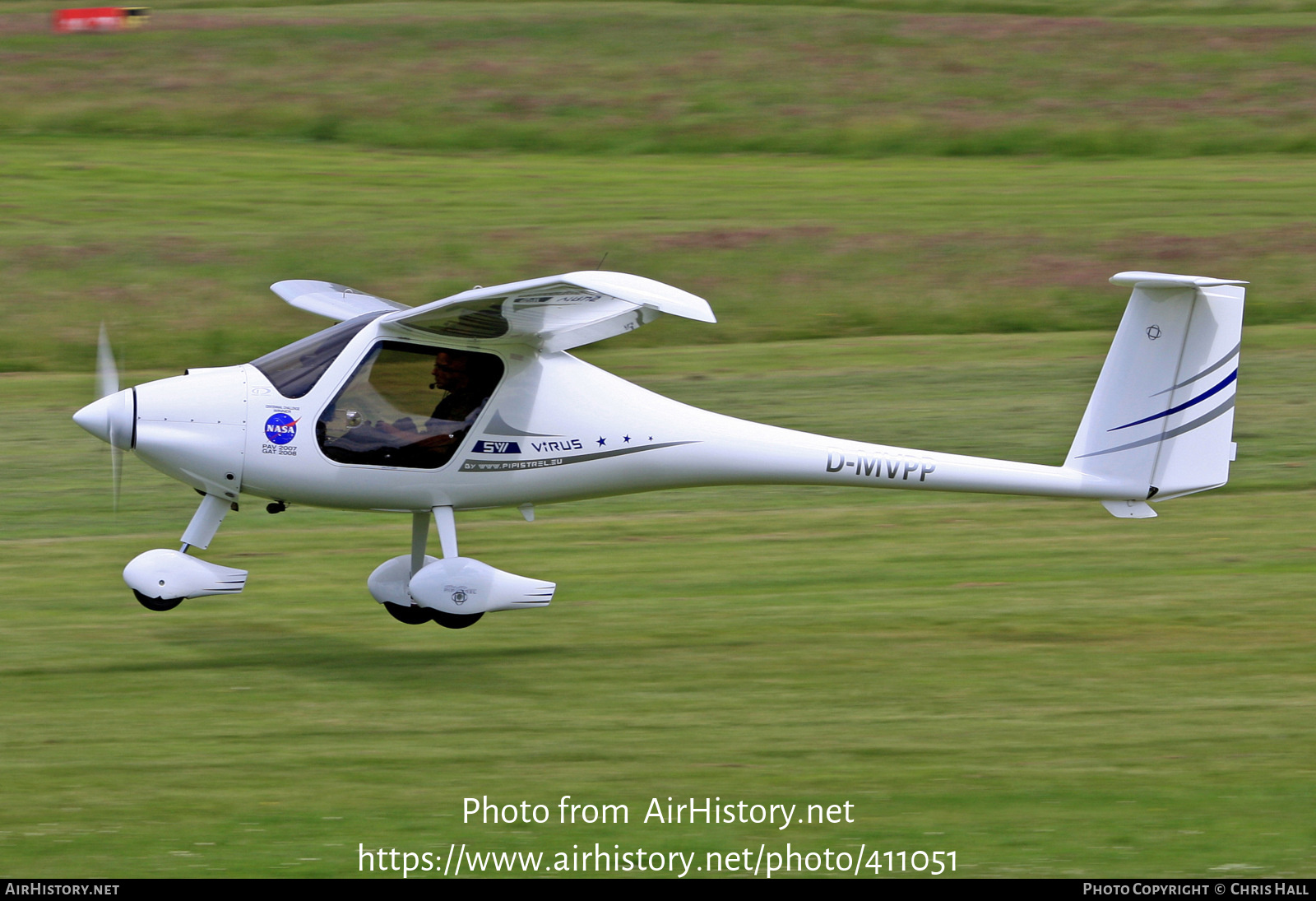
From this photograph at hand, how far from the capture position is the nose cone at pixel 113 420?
9.65 m

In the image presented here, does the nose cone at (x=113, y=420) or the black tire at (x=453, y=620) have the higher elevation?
the nose cone at (x=113, y=420)

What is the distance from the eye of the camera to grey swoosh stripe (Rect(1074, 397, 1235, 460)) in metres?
10.6

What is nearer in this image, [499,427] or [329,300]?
[499,427]

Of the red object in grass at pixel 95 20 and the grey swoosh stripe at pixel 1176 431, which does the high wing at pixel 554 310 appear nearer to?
the grey swoosh stripe at pixel 1176 431

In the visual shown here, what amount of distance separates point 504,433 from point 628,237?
53.0ft

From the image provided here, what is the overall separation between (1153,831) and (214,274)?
18813 millimetres

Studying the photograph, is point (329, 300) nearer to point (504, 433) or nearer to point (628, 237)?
point (504, 433)

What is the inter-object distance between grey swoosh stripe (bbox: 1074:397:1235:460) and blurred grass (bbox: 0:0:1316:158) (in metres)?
24.2

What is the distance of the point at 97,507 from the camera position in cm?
1448

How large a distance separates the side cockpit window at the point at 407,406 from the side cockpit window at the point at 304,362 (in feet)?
0.69

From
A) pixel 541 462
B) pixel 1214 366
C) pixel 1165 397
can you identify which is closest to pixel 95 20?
pixel 541 462

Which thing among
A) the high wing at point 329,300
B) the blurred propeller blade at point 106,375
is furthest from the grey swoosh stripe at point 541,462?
the blurred propeller blade at point 106,375

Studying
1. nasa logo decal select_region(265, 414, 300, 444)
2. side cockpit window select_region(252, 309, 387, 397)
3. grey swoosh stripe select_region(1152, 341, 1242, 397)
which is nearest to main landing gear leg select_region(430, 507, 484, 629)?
nasa logo decal select_region(265, 414, 300, 444)

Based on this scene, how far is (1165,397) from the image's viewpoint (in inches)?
418
